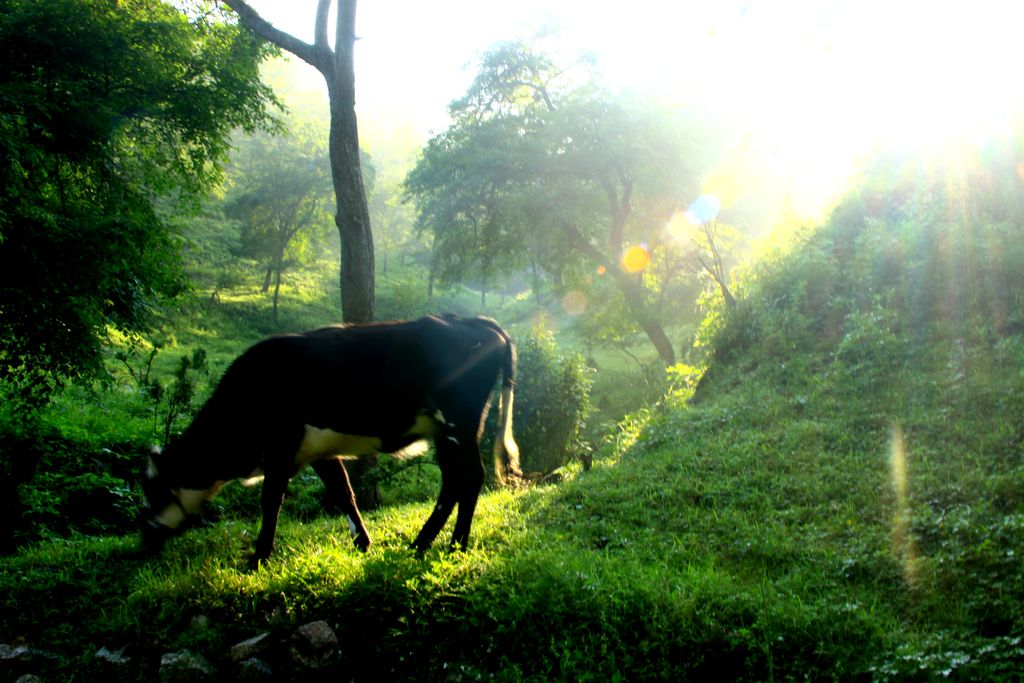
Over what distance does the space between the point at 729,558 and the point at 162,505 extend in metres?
4.90

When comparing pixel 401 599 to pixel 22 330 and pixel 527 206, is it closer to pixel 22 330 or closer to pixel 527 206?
pixel 22 330

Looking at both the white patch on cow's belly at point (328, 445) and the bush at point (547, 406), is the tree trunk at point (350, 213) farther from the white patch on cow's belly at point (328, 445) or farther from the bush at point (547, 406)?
the bush at point (547, 406)

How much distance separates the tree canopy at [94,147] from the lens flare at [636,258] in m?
15.6

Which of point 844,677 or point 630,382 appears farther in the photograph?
point 630,382

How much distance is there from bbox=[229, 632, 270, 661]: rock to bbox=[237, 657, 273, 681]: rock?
0.05 meters

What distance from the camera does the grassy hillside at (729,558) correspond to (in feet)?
14.7

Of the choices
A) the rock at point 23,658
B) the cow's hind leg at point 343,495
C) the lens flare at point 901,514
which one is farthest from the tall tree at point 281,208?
the lens flare at point 901,514

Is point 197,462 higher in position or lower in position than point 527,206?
lower

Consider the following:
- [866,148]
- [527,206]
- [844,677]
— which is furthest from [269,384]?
[527,206]

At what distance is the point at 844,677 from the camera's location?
4.11 meters

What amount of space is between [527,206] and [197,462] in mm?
17430

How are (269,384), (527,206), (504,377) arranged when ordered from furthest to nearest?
(527,206) → (504,377) → (269,384)

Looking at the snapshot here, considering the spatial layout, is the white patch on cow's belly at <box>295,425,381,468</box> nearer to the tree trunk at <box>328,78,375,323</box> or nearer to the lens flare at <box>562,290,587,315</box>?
→ the tree trunk at <box>328,78,375,323</box>

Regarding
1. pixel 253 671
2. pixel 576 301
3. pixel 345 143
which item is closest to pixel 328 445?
pixel 253 671
